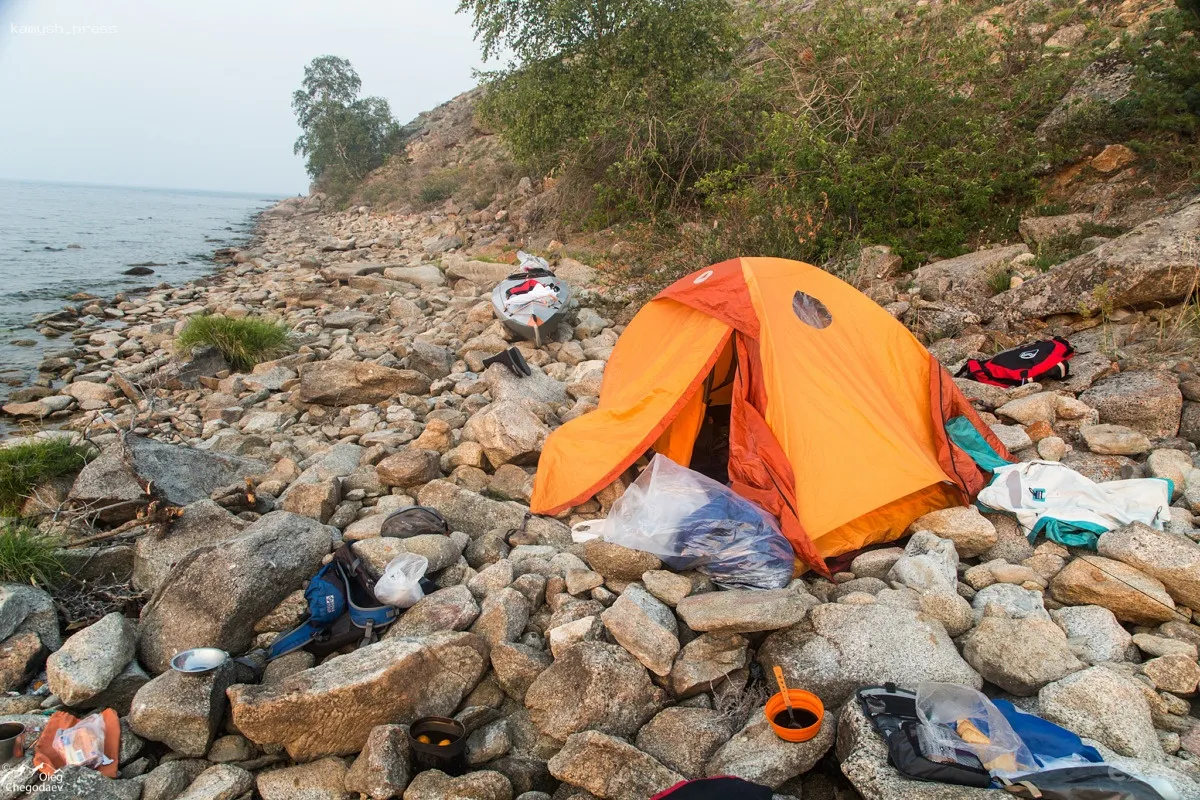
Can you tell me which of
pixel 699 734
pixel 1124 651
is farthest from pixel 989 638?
pixel 699 734

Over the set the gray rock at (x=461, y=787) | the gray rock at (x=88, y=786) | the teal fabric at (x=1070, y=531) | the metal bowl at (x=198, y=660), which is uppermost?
the teal fabric at (x=1070, y=531)

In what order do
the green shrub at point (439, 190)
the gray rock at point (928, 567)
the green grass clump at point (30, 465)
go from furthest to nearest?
the green shrub at point (439, 190) < the green grass clump at point (30, 465) < the gray rock at point (928, 567)

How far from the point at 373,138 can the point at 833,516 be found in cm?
4487

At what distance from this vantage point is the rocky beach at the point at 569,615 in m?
2.57

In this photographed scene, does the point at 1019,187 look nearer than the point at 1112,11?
Yes

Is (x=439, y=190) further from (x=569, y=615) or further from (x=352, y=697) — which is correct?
(x=352, y=697)

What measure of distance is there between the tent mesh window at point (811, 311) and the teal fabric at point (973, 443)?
3.63ft

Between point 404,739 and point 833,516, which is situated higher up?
point 833,516

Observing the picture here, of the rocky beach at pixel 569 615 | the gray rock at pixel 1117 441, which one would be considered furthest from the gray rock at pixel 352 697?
the gray rock at pixel 1117 441

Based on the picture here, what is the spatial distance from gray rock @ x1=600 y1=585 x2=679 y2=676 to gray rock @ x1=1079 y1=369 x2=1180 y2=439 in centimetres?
383

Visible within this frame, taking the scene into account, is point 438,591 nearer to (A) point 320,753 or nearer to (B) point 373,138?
(A) point 320,753

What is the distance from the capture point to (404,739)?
2.66m

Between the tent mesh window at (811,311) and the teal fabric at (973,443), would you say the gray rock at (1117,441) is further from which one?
the tent mesh window at (811,311)

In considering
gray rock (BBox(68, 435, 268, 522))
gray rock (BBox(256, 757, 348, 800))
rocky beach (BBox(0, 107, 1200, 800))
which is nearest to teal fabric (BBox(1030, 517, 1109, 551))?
rocky beach (BBox(0, 107, 1200, 800))
